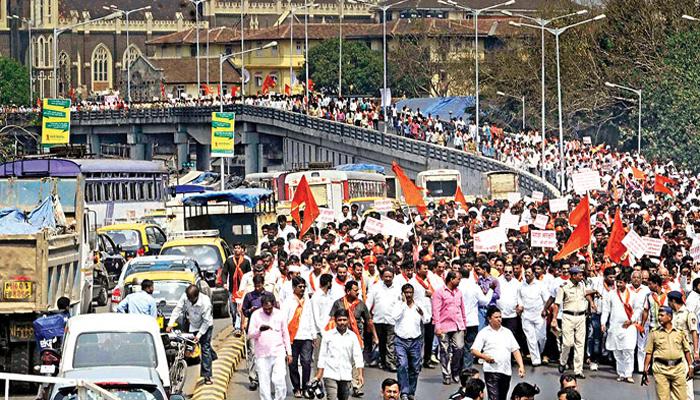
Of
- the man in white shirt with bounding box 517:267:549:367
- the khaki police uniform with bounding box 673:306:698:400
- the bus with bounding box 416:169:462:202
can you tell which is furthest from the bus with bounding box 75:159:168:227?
the khaki police uniform with bounding box 673:306:698:400

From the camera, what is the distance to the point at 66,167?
34.4 m

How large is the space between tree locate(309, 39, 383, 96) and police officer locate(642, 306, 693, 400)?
103 meters

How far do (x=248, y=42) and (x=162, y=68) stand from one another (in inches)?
282

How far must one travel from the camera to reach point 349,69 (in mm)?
123562

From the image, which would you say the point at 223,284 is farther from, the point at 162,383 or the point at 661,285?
the point at 162,383

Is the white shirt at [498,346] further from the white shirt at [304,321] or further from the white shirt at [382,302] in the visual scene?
the white shirt at [382,302]

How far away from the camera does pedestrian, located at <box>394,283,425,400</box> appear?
2062 cm

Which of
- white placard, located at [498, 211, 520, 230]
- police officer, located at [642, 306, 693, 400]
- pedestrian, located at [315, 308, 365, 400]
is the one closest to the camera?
pedestrian, located at [315, 308, 365, 400]

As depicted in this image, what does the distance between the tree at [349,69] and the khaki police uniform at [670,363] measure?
4058 inches

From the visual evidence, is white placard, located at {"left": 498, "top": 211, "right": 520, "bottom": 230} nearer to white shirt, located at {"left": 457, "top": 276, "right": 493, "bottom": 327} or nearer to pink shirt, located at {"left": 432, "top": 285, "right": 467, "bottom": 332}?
white shirt, located at {"left": 457, "top": 276, "right": 493, "bottom": 327}

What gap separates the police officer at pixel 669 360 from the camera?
61.4 ft

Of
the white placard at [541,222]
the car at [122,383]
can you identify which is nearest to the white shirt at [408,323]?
the car at [122,383]

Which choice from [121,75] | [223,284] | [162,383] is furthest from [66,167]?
[121,75]

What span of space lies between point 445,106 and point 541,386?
78.3 meters
